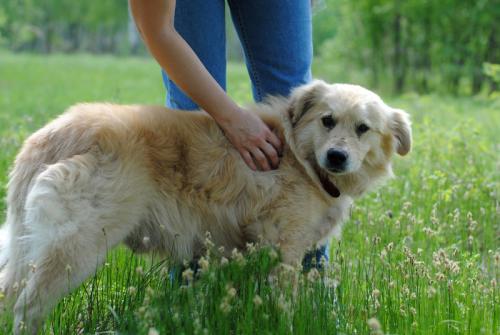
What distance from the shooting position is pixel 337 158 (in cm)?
389

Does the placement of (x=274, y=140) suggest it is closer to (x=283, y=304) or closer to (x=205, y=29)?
(x=205, y=29)

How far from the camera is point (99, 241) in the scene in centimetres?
332

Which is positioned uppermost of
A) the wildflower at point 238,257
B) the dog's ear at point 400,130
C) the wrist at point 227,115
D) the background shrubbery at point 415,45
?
the wrist at point 227,115

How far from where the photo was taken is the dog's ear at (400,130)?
4.19 metres

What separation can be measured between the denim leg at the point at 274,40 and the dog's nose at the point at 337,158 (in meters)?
0.69

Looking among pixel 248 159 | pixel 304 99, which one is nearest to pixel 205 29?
pixel 304 99

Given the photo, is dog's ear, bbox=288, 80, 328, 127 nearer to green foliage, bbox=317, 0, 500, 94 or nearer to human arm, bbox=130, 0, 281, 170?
human arm, bbox=130, 0, 281, 170

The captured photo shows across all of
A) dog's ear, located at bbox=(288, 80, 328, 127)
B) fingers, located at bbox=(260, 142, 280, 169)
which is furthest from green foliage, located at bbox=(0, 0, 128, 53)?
fingers, located at bbox=(260, 142, 280, 169)

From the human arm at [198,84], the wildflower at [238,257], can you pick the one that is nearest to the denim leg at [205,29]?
the human arm at [198,84]

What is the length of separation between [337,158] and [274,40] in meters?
0.85

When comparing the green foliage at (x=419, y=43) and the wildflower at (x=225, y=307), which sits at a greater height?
the wildflower at (x=225, y=307)

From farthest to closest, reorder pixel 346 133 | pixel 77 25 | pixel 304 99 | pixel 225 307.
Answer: pixel 77 25 → pixel 304 99 → pixel 346 133 → pixel 225 307

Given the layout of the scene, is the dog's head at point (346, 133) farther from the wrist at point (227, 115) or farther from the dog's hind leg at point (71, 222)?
the dog's hind leg at point (71, 222)

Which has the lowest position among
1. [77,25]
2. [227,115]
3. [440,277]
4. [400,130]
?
[77,25]
